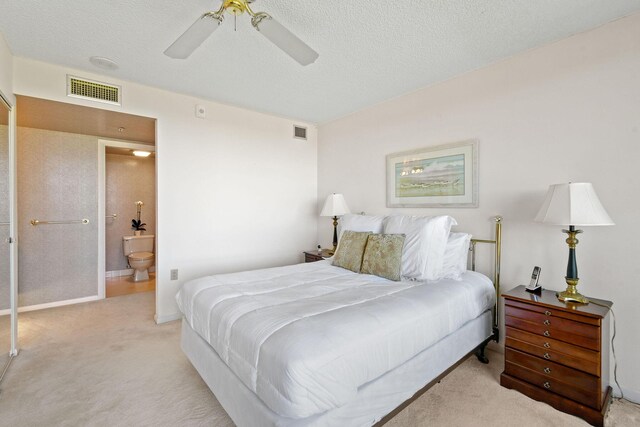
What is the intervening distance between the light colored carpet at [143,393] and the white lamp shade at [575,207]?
3.84ft

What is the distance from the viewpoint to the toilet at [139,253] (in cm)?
486

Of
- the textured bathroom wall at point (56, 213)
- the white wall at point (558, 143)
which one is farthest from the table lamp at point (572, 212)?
the textured bathroom wall at point (56, 213)

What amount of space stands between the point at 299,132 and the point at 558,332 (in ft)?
11.9

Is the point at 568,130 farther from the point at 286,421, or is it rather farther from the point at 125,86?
the point at 125,86

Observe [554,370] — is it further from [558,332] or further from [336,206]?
[336,206]

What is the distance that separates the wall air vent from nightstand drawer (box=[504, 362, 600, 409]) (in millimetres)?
3534

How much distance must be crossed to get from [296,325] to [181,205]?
245 cm

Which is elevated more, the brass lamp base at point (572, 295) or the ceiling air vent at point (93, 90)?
the ceiling air vent at point (93, 90)

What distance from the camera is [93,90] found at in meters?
2.80

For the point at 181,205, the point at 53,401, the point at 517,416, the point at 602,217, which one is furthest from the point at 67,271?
the point at 602,217

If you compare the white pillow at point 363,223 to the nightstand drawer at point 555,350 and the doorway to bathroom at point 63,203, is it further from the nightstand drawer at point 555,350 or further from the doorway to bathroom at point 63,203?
the doorway to bathroom at point 63,203

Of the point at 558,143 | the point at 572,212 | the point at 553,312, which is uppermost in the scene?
the point at 558,143

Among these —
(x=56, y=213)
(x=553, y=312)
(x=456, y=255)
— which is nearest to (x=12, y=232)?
(x=56, y=213)

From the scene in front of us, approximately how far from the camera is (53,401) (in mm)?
1893
